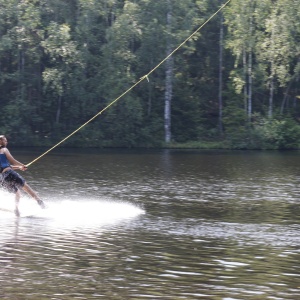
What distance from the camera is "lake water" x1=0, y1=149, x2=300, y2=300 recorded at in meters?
12.8

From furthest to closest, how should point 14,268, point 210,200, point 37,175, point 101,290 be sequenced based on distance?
1. point 37,175
2. point 210,200
3. point 14,268
4. point 101,290

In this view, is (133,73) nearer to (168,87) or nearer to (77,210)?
(168,87)

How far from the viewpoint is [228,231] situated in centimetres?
1845

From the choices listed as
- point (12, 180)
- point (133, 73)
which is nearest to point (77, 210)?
point (12, 180)

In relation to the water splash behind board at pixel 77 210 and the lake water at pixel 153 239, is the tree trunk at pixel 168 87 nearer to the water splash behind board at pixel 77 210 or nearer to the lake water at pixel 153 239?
the lake water at pixel 153 239

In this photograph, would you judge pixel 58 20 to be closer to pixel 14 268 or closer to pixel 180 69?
pixel 180 69

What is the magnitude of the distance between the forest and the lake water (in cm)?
2537

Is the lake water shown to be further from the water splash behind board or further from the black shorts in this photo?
the black shorts

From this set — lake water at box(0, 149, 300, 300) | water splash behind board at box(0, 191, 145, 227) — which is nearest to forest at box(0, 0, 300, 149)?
lake water at box(0, 149, 300, 300)

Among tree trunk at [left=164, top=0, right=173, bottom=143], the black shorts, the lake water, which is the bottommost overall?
the lake water

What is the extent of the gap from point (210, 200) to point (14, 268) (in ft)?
38.5

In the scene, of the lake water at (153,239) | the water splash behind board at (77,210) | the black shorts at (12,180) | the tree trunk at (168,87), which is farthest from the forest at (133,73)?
the black shorts at (12,180)

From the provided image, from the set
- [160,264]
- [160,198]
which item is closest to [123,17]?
[160,198]

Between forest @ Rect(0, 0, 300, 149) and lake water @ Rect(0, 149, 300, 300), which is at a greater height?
forest @ Rect(0, 0, 300, 149)
